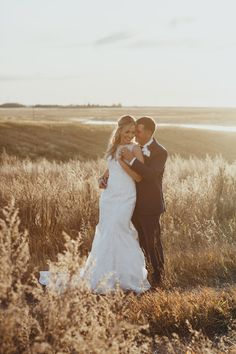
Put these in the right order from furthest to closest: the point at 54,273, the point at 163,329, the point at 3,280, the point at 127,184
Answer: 1. the point at 127,184
2. the point at 163,329
3. the point at 54,273
4. the point at 3,280

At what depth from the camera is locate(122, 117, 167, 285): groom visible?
6.88m

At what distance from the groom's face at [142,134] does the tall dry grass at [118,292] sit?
4.67 feet

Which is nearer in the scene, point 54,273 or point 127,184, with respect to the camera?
point 54,273

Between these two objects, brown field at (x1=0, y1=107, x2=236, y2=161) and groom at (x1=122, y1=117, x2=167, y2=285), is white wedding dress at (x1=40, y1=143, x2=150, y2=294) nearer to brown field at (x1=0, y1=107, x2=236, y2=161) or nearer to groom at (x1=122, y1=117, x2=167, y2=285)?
groom at (x1=122, y1=117, x2=167, y2=285)

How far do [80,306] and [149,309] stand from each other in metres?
2.36

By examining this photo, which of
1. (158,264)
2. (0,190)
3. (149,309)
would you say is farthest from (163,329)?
(0,190)

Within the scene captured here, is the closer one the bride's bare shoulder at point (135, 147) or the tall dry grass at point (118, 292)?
the tall dry grass at point (118, 292)

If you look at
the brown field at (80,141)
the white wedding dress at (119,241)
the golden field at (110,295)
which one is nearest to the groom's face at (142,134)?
the white wedding dress at (119,241)

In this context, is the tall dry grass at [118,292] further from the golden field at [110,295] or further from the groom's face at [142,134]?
the groom's face at [142,134]

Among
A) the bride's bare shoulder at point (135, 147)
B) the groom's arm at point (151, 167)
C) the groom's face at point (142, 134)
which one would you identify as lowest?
the groom's arm at point (151, 167)

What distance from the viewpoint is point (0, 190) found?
11289 millimetres

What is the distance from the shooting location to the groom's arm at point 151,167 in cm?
679

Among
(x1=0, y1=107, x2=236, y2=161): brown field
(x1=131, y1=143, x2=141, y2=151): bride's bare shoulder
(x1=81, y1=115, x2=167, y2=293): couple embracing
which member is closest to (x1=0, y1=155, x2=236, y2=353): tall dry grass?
(x1=81, y1=115, x2=167, y2=293): couple embracing

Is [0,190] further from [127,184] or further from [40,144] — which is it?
[40,144]
